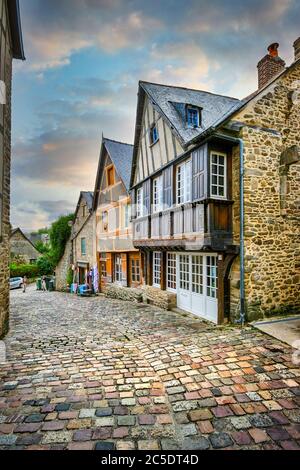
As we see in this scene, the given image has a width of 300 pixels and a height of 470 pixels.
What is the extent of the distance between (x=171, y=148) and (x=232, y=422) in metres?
7.42

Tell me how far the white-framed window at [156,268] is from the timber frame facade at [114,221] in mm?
1500

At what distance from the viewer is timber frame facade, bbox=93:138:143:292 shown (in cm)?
1304

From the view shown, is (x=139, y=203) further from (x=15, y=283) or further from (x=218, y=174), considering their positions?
(x=15, y=283)

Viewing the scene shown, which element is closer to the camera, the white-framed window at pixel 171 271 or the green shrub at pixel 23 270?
the white-framed window at pixel 171 271

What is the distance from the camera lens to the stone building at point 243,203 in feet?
20.4

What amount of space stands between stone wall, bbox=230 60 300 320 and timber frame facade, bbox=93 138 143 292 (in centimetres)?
656

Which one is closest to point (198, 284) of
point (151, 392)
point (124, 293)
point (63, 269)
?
point (151, 392)

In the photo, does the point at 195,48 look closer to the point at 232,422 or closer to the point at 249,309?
the point at 249,309

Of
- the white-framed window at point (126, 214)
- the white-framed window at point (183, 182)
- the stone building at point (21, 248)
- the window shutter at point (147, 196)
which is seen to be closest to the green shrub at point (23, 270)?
the stone building at point (21, 248)

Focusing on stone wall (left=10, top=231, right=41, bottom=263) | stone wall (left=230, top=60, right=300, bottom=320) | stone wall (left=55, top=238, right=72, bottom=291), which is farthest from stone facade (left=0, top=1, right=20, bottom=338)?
stone wall (left=10, top=231, right=41, bottom=263)

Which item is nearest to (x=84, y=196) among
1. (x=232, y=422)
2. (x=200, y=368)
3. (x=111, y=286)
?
(x=111, y=286)

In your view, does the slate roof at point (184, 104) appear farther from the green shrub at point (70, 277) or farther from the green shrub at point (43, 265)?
the green shrub at point (43, 265)

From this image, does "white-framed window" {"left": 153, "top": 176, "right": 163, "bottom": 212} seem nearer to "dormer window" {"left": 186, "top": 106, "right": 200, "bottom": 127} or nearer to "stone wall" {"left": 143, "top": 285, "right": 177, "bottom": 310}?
"dormer window" {"left": 186, "top": 106, "right": 200, "bottom": 127}

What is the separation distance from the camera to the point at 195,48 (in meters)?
7.11
